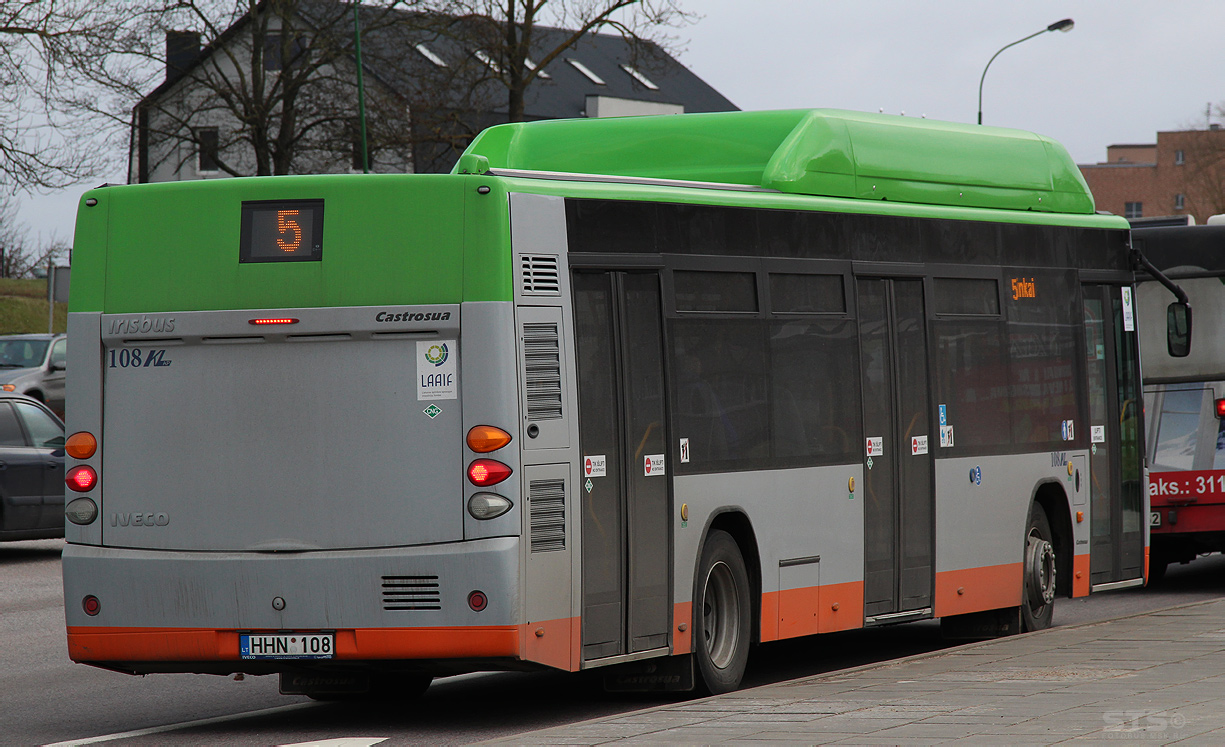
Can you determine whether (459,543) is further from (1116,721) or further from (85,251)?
(1116,721)

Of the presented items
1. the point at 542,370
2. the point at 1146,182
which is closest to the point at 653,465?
the point at 542,370

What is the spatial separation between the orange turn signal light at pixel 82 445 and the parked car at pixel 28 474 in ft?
30.3

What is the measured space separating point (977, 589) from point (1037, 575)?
939mm

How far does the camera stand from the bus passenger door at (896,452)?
34.8ft

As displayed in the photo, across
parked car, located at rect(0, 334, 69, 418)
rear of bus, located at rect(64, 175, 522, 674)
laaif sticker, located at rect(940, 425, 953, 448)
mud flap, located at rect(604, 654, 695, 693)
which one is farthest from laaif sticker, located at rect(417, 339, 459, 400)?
parked car, located at rect(0, 334, 69, 418)

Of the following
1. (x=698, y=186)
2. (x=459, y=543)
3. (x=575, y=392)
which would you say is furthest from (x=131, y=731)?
(x=698, y=186)

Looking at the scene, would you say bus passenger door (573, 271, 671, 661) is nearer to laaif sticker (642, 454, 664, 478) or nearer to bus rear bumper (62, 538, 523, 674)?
laaif sticker (642, 454, 664, 478)

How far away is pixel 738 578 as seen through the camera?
949cm

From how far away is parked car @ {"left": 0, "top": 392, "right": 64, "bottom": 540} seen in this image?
56.0 ft

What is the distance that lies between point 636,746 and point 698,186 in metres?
3.69

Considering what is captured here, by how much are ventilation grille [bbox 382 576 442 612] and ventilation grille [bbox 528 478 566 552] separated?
0.50m

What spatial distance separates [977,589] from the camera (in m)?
11.6

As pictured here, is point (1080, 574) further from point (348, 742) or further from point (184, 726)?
point (184, 726)

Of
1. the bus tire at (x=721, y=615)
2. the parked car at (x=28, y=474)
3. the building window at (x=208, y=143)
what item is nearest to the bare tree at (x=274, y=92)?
the building window at (x=208, y=143)
